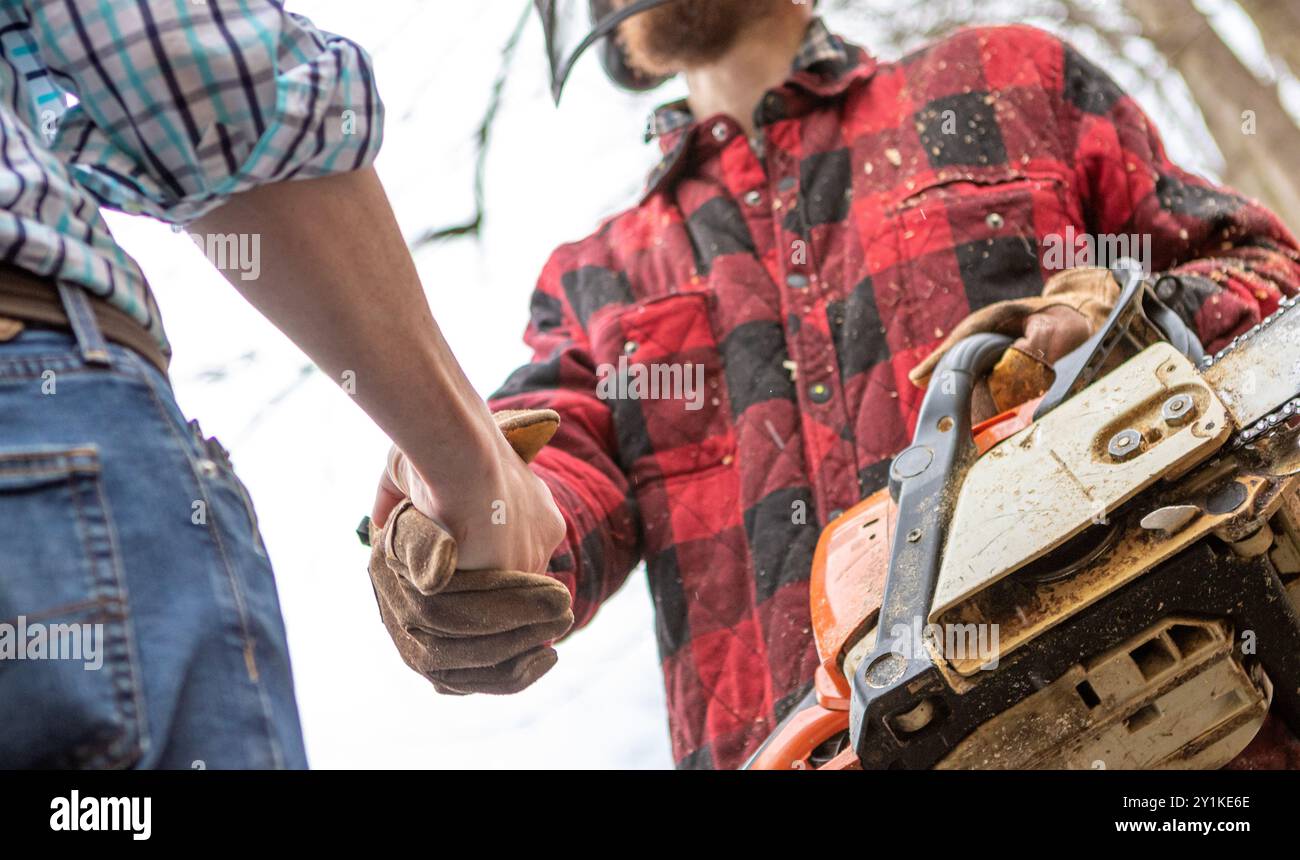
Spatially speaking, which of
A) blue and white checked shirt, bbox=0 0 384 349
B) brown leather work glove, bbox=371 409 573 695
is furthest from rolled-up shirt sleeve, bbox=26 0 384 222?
brown leather work glove, bbox=371 409 573 695

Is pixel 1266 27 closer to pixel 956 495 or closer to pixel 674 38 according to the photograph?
pixel 674 38

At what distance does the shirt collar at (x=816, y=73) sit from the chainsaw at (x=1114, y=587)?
1126 mm

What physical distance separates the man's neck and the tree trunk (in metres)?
1.46

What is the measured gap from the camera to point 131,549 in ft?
2.19

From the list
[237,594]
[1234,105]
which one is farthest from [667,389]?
[1234,105]

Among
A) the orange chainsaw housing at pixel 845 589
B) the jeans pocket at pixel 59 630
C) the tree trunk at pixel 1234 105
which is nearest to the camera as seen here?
the jeans pocket at pixel 59 630

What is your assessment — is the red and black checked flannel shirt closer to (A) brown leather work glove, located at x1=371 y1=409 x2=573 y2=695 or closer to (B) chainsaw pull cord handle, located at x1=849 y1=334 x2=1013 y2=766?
(A) brown leather work glove, located at x1=371 y1=409 x2=573 y2=695

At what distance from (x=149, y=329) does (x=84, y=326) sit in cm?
6

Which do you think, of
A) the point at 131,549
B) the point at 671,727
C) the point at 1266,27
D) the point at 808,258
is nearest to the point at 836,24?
the point at 1266,27

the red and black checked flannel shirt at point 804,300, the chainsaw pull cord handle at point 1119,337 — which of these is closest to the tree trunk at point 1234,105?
the red and black checked flannel shirt at point 804,300

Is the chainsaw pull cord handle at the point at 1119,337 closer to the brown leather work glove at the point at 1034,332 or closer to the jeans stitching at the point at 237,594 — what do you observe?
the brown leather work glove at the point at 1034,332

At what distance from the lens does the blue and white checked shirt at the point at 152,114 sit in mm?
694

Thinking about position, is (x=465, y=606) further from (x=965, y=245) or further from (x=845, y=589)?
(x=965, y=245)

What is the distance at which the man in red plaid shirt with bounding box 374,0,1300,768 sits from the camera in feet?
5.89
